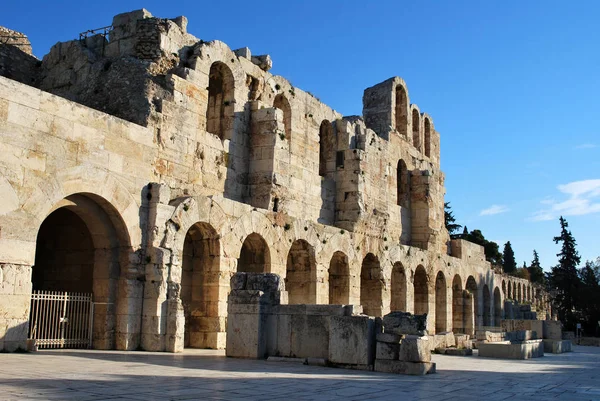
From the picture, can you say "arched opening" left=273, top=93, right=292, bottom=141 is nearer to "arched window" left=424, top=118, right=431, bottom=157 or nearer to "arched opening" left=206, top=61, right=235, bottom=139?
"arched opening" left=206, top=61, right=235, bottom=139

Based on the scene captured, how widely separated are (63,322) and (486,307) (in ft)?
87.0

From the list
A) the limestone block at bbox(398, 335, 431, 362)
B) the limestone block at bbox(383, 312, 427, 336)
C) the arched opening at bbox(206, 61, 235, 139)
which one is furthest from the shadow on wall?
the arched opening at bbox(206, 61, 235, 139)

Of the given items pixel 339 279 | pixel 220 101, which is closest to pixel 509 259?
pixel 339 279

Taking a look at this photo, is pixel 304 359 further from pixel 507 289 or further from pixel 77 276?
pixel 507 289

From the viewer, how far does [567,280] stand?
50.2 metres

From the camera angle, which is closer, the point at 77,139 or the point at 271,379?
the point at 271,379

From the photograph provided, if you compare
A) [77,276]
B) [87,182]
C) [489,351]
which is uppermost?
[87,182]

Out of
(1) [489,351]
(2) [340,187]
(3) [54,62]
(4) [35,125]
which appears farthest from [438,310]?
(4) [35,125]

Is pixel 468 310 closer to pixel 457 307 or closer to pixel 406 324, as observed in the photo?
pixel 457 307

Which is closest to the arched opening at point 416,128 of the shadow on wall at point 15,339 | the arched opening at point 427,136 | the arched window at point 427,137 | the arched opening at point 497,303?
the arched opening at point 427,136

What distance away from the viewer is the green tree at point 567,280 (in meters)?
48.2

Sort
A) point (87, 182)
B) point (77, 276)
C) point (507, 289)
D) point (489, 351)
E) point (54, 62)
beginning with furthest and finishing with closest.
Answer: point (507, 289) < point (54, 62) < point (489, 351) < point (77, 276) < point (87, 182)

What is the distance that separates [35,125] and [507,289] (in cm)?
4223

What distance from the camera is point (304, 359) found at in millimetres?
12109
